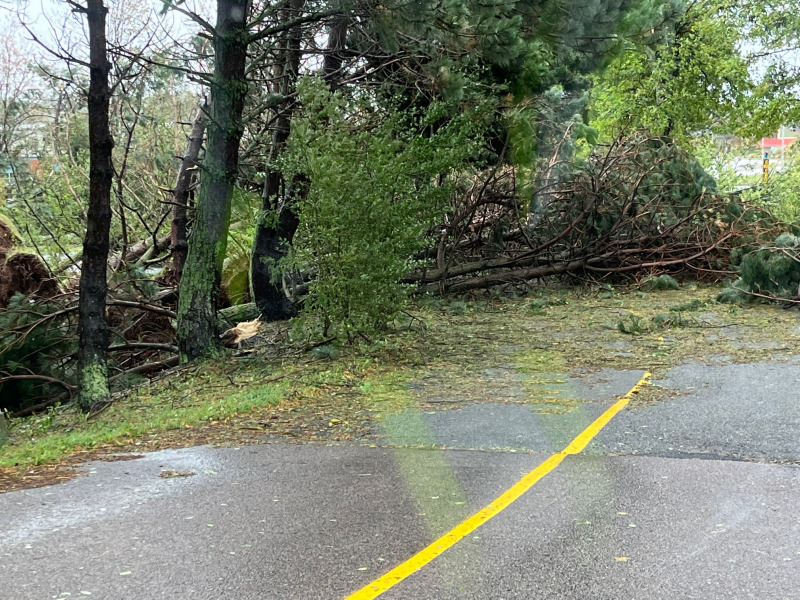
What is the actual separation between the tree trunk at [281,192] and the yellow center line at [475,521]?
563 cm

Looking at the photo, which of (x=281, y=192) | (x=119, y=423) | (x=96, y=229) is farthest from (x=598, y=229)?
(x=119, y=423)

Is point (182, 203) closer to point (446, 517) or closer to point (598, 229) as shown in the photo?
point (598, 229)

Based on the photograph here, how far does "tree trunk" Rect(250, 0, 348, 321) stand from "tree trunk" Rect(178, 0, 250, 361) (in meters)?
0.67

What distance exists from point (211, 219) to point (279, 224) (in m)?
1.72

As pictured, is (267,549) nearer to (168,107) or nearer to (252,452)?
(252,452)

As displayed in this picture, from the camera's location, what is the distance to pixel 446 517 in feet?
13.2

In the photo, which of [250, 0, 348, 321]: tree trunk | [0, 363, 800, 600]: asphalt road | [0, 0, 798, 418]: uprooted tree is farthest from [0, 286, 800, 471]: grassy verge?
[250, 0, 348, 321]: tree trunk

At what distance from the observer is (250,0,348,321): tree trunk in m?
10.6

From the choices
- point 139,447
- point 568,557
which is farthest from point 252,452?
point 568,557

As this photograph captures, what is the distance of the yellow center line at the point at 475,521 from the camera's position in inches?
128

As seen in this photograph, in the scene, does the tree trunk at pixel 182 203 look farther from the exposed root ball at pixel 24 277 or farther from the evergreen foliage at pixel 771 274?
the evergreen foliage at pixel 771 274

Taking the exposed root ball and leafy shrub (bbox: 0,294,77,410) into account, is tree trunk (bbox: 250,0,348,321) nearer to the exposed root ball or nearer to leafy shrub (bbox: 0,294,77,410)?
leafy shrub (bbox: 0,294,77,410)

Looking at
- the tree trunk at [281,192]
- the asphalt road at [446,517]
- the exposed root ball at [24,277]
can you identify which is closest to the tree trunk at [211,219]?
the tree trunk at [281,192]

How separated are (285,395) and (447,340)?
10.8 feet
